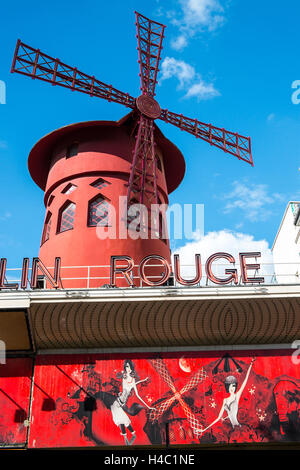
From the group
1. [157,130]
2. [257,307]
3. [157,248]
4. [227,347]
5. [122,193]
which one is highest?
[157,130]

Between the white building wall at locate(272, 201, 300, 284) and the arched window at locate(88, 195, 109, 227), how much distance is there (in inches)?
262

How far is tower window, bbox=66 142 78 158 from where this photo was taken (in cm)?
1352

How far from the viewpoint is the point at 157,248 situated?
1241cm

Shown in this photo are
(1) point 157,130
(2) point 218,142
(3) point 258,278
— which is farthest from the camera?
(2) point 218,142

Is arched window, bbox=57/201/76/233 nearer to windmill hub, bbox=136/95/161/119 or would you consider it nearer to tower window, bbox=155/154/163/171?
tower window, bbox=155/154/163/171

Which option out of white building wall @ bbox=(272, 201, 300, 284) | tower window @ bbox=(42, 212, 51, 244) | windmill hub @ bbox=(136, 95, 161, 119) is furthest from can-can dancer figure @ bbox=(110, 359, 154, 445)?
white building wall @ bbox=(272, 201, 300, 284)

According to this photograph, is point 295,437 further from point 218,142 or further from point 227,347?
point 218,142

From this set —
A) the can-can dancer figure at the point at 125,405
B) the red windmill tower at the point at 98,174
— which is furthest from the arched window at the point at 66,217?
the can-can dancer figure at the point at 125,405

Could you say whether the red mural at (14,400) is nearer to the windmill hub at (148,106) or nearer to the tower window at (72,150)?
the tower window at (72,150)

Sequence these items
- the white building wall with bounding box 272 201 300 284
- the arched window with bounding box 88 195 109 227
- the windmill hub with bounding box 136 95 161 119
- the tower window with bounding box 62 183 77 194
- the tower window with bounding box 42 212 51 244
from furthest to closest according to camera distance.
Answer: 1. the white building wall with bounding box 272 201 300 284
2. the windmill hub with bounding box 136 95 161 119
3. the tower window with bounding box 42 212 51 244
4. the tower window with bounding box 62 183 77 194
5. the arched window with bounding box 88 195 109 227

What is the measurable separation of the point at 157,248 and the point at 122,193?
1.75 metres

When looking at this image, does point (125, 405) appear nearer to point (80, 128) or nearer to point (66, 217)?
point (66, 217)

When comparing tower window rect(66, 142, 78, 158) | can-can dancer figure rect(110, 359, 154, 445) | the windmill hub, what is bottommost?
can-can dancer figure rect(110, 359, 154, 445)

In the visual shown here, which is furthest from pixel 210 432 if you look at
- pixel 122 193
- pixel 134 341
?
pixel 122 193
